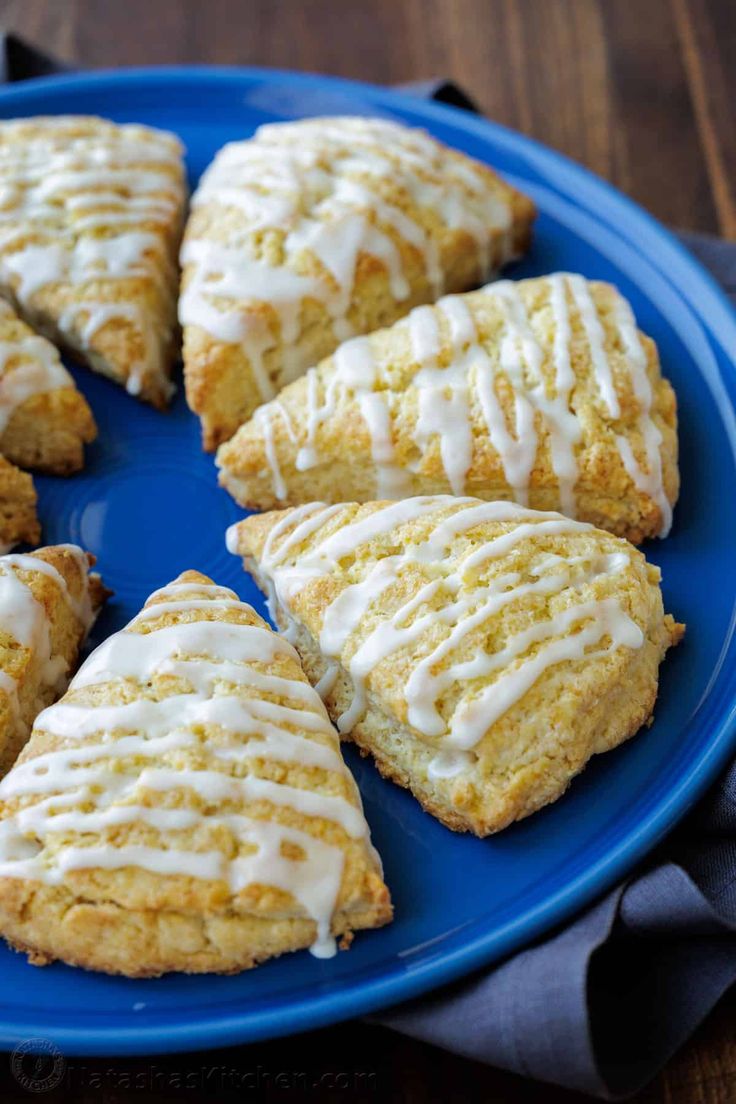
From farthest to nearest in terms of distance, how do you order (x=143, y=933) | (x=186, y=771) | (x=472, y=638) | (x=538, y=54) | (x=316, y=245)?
(x=538, y=54), (x=316, y=245), (x=472, y=638), (x=186, y=771), (x=143, y=933)

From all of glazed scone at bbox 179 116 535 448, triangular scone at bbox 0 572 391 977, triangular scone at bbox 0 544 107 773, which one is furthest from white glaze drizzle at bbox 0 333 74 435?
triangular scone at bbox 0 572 391 977

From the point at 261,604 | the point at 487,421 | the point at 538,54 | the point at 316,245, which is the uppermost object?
the point at 538,54

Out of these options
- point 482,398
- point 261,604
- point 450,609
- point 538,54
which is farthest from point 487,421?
point 538,54

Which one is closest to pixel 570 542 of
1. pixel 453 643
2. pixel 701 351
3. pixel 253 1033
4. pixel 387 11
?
pixel 453 643

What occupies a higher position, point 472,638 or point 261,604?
point 472,638

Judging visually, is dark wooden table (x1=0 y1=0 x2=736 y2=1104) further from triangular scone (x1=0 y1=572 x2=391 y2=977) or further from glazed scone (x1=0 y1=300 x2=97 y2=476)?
triangular scone (x1=0 y1=572 x2=391 y2=977)

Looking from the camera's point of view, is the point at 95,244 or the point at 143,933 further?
the point at 95,244

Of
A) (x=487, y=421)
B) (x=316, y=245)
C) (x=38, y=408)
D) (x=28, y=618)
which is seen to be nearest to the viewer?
(x=28, y=618)

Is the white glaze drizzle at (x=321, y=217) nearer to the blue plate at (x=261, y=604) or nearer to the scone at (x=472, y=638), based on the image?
the blue plate at (x=261, y=604)

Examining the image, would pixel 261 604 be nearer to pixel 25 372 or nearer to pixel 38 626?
pixel 38 626
